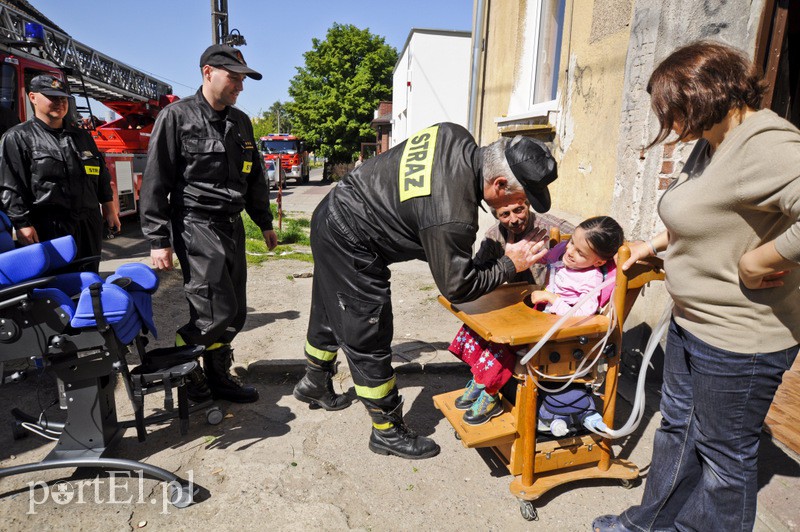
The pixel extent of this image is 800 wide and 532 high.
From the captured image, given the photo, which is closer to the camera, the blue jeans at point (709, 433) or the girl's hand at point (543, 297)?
the blue jeans at point (709, 433)

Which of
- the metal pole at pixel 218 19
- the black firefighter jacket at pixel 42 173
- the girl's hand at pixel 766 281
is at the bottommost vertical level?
the girl's hand at pixel 766 281

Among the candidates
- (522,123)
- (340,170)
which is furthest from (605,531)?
(340,170)

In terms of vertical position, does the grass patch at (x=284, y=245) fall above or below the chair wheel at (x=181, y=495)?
→ above

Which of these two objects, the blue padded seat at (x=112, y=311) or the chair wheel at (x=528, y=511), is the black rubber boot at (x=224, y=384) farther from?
the chair wheel at (x=528, y=511)

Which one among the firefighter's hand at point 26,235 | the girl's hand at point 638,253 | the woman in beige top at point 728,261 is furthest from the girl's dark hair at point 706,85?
the firefighter's hand at point 26,235

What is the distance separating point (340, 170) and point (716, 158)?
31.2 m

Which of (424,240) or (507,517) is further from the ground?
(424,240)

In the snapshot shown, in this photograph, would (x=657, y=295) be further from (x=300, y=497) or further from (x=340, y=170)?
(x=340, y=170)

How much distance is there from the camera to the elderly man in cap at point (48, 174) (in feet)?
12.3

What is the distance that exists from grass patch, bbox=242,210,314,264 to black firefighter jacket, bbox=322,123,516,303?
503cm

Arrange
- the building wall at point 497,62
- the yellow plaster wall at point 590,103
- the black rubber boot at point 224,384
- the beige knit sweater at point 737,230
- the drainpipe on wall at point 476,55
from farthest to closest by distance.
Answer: the drainpipe on wall at point 476,55 < the building wall at point 497,62 < the yellow plaster wall at point 590,103 < the black rubber boot at point 224,384 < the beige knit sweater at point 737,230

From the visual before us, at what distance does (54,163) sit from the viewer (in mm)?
3871

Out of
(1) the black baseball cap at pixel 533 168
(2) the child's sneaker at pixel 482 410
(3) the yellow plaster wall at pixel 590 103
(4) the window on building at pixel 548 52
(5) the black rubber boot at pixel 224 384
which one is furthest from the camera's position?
(4) the window on building at pixel 548 52

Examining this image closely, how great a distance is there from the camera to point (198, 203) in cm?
309
